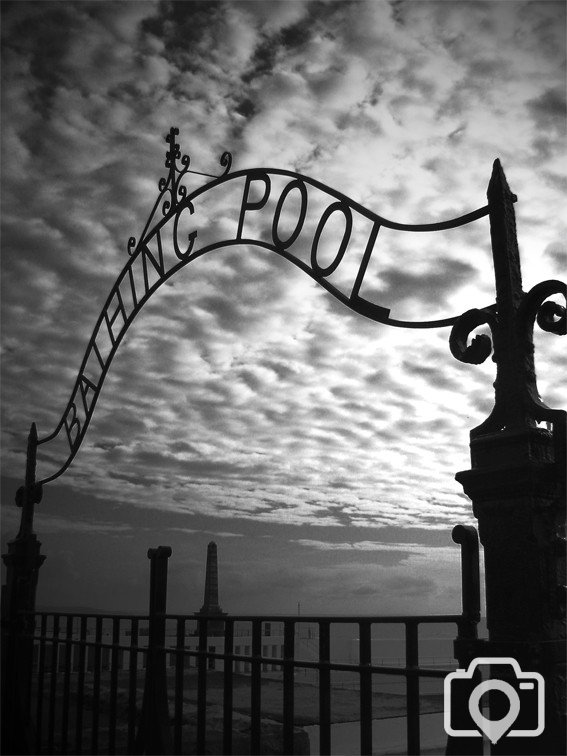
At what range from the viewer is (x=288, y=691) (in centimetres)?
349

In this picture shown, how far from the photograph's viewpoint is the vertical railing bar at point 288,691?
3.43 metres

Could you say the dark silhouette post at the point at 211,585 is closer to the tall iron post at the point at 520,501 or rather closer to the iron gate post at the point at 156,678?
the iron gate post at the point at 156,678

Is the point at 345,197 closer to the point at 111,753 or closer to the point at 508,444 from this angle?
the point at 508,444

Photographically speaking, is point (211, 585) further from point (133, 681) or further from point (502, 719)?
point (502, 719)

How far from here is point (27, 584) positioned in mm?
6875

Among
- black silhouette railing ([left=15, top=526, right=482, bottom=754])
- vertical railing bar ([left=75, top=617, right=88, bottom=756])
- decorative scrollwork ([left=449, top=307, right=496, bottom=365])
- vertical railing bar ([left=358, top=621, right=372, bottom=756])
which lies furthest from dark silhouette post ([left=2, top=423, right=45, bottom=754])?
decorative scrollwork ([left=449, top=307, right=496, bottom=365])

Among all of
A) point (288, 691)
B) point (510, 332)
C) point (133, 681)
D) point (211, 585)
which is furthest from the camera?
point (211, 585)

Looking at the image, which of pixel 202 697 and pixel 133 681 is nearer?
pixel 202 697

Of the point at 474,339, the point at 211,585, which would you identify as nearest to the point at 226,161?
the point at 474,339

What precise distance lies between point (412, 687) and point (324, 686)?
602 millimetres

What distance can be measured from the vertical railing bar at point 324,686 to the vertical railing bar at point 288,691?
0.17 m

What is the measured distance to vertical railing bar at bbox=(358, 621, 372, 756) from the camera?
307 cm

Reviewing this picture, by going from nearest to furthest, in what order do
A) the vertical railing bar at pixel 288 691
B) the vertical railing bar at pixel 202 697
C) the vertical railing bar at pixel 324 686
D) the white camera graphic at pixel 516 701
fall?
the white camera graphic at pixel 516 701 < the vertical railing bar at pixel 324 686 < the vertical railing bar at pixel 288 691 < the vertical railing bar at pixel 202 697

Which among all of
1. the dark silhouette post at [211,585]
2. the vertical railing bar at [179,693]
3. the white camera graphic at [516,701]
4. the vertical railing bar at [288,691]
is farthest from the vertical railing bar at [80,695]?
the dark silhouette post at [211,585]
